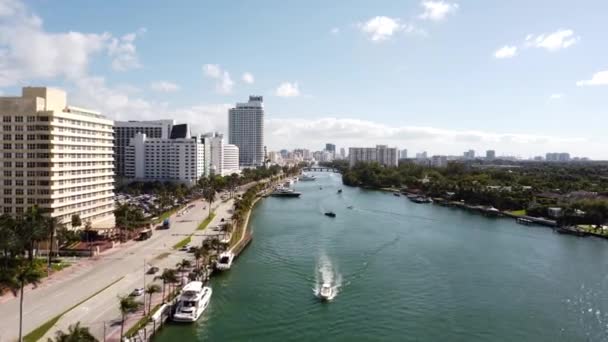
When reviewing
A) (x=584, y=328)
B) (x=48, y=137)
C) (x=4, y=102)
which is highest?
(x=4, y=102)

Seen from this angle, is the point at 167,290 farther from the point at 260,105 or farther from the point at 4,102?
the point at 260,105

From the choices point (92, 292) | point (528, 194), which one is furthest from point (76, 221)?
point (528, 194)

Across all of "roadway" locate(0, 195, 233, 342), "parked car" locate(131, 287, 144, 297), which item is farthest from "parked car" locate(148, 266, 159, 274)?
"parked car" locate(131, 287, 144, 297)

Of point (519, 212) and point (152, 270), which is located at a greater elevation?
point (152, 270)

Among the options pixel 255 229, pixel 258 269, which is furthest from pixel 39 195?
pixel 255 229

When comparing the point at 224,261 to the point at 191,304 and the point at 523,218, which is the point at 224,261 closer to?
the point at 191,304

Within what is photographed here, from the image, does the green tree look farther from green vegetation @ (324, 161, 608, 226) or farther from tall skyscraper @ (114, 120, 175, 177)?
tall skyscraper @ (114, 120, 175, 177)
